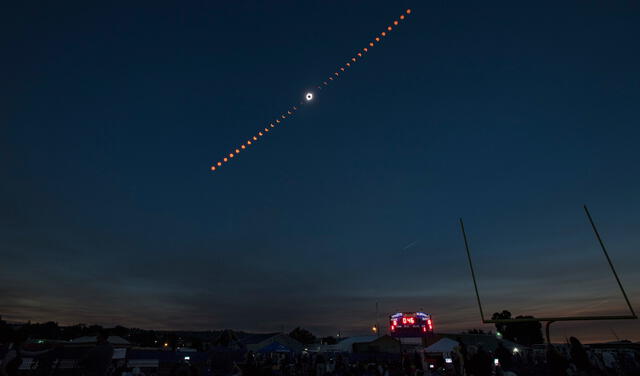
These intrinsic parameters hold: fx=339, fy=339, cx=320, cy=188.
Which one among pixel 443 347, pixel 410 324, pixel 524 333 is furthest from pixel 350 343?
pixel 524 333

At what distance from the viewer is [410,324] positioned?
3722 cm

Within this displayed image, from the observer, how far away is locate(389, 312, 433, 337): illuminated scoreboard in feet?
121

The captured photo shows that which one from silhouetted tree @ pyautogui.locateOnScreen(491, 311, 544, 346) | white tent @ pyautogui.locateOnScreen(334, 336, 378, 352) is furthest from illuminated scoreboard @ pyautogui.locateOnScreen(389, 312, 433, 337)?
silhouetted tree @ pyautogui.locateOnScreen(491, 311, 544, 346)

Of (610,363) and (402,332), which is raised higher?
(402,332)

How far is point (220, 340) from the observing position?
2213 inches

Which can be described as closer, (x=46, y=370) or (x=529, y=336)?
(x=46, y=370)

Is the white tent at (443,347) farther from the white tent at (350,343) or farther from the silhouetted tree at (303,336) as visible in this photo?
the silhouetted tree at (303,336)

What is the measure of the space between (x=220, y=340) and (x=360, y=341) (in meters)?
23.2

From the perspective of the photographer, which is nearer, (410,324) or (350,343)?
(410,324)

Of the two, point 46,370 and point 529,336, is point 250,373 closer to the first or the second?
point 46,370

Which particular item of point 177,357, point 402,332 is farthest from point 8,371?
point 402,332

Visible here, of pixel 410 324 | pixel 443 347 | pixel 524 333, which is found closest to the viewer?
pixel 443 347

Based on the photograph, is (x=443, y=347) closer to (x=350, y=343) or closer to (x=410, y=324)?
(x=410, y=324)

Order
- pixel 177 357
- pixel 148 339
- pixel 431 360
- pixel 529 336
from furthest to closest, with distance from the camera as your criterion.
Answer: pixel 529 336
pixel 148 339
pixel 431 360
pixel 177 357
